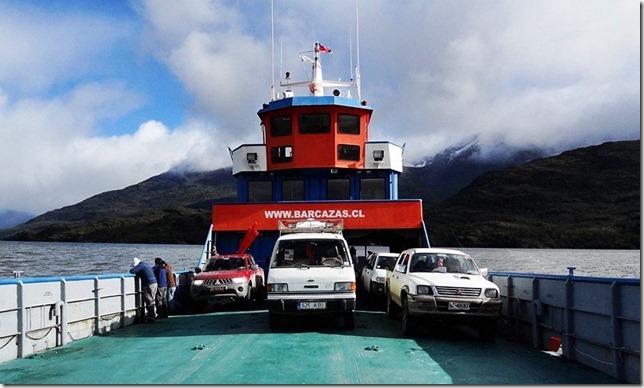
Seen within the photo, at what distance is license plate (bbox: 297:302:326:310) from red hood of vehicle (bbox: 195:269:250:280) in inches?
166

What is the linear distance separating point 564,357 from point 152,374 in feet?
21.0

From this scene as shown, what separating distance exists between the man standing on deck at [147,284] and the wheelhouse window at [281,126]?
10073 mm

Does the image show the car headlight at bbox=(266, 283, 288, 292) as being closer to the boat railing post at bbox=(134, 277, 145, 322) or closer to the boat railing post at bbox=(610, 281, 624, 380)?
the boat railing post at bbox=(134, 277, 145, 322)

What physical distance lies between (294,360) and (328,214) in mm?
10773

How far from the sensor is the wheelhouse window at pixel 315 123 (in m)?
22.6

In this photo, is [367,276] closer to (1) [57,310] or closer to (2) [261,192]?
(2) [261,192]

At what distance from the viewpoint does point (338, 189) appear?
23.1 meters

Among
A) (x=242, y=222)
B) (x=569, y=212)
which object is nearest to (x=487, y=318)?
(x=242, y=222)

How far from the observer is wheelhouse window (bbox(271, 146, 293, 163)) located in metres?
22.8

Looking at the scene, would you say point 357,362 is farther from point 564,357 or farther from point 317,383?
point 564,357

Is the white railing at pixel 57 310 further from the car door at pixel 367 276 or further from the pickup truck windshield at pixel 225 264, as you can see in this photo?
the car door at pixel 367 276

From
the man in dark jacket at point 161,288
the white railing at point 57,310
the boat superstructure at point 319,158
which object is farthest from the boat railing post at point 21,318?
the boat superstructure at point 319,158

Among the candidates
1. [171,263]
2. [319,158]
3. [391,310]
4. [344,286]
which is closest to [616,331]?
[344,286]

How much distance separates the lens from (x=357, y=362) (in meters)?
8.85
